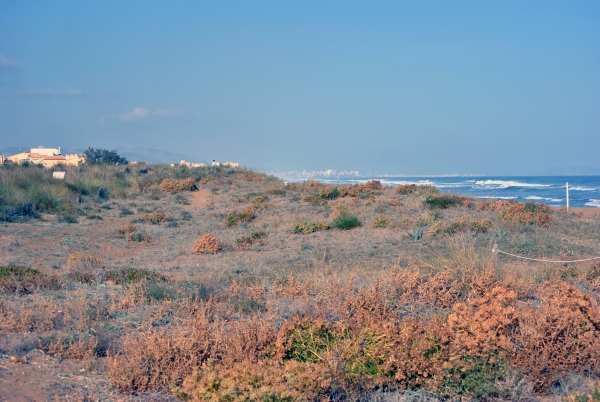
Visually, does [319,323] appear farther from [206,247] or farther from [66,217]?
[66,217]

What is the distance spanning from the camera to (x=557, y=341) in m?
5.36

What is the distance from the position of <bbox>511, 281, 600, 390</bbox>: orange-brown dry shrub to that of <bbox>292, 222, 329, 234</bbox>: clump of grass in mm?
12453

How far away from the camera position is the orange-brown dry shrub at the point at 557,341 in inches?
202

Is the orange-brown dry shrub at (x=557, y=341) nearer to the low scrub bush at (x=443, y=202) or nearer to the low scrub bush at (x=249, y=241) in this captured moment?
the low scrub bush at (x=249, y=241)

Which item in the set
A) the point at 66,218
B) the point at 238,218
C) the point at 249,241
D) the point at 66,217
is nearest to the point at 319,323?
the point at 249,241

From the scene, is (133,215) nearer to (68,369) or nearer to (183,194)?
(183,194)

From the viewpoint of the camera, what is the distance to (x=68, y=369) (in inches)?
206

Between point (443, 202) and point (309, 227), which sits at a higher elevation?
point (443, 202)

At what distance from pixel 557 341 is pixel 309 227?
12971 millimetres

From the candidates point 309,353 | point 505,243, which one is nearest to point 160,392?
point 309,353

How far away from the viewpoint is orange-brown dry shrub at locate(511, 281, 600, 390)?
5.13 m

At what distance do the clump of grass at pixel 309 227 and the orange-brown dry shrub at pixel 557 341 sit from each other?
12453 mm

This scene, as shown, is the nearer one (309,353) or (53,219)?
(309,353)

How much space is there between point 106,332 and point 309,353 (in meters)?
2.59
